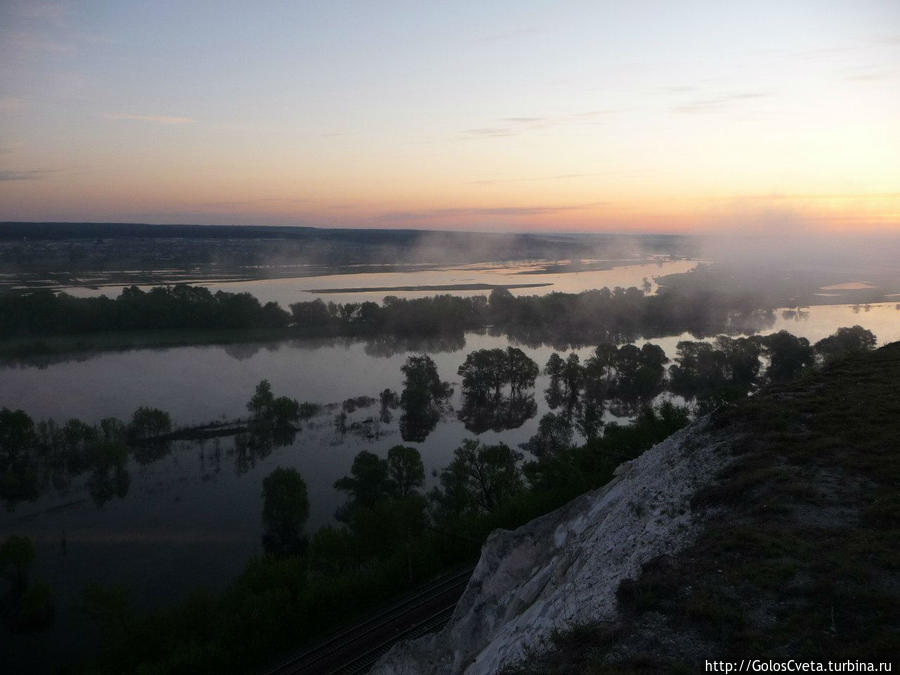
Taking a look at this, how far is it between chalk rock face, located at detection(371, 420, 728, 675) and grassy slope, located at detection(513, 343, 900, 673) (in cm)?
34

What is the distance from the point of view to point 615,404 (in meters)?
32.4

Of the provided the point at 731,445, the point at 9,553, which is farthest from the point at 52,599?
the point at 731,445

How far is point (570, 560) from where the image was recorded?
8125mm

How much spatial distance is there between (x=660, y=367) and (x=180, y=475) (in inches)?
1056

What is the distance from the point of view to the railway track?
11.9 metres

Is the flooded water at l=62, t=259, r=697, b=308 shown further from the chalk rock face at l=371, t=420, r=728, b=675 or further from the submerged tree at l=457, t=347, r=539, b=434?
the chalk rock face at l=371, t=420, r=728, b=675

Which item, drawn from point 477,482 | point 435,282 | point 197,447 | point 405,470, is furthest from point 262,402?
point 435,282

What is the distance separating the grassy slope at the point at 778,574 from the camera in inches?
186

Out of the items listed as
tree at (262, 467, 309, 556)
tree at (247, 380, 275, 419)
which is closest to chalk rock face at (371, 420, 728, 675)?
tree at (262, 467, 309, 556)

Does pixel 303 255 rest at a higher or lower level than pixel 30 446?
higher

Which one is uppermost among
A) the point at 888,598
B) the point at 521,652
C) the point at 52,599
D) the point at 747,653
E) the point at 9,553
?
the point at 888,598

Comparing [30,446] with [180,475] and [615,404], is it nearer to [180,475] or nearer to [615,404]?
[180,475]

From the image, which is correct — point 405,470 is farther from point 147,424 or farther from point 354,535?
point 147,424

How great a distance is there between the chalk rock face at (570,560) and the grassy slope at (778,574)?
339 millimetres
